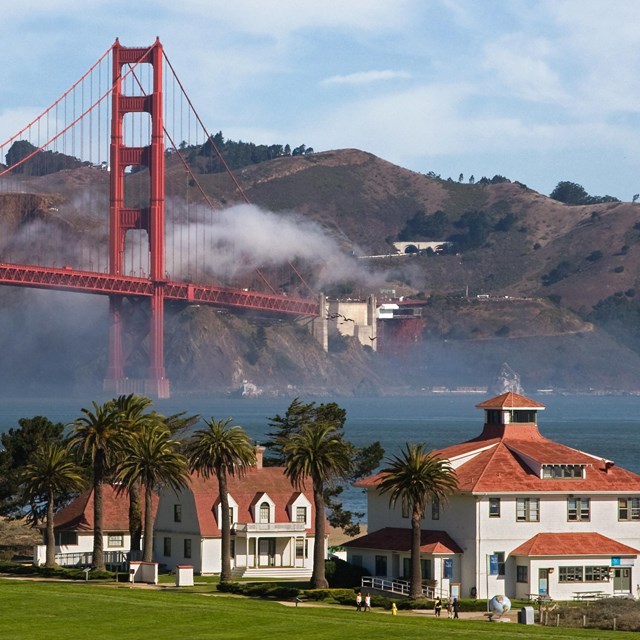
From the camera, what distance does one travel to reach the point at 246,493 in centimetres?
7375

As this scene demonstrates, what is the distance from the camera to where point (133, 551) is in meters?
71.8

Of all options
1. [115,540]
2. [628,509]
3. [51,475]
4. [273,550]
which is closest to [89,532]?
[115,540]

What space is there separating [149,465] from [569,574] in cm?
1653

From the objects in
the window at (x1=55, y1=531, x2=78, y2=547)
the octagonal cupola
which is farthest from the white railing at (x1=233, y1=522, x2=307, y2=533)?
the octagonal cupola

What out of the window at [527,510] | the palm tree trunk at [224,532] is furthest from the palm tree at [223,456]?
the window at [527,510]

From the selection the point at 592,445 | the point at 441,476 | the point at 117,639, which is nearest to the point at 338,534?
the point at 441,476

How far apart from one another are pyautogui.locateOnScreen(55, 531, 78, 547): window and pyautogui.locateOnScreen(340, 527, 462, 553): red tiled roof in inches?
556

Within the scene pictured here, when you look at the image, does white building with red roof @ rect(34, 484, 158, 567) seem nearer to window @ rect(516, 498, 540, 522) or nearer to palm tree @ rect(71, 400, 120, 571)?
palm tree @ rect(71, 400, 120, 571)

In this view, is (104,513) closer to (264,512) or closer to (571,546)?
(264,512)

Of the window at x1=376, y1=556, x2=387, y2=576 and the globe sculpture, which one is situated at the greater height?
the window at x1=376, y1=556, x2=387, y2=576

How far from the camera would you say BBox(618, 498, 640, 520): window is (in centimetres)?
6606

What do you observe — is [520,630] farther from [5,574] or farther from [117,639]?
[5,574]

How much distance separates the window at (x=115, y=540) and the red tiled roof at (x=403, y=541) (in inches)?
492

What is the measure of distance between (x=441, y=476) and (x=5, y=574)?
17.4m
